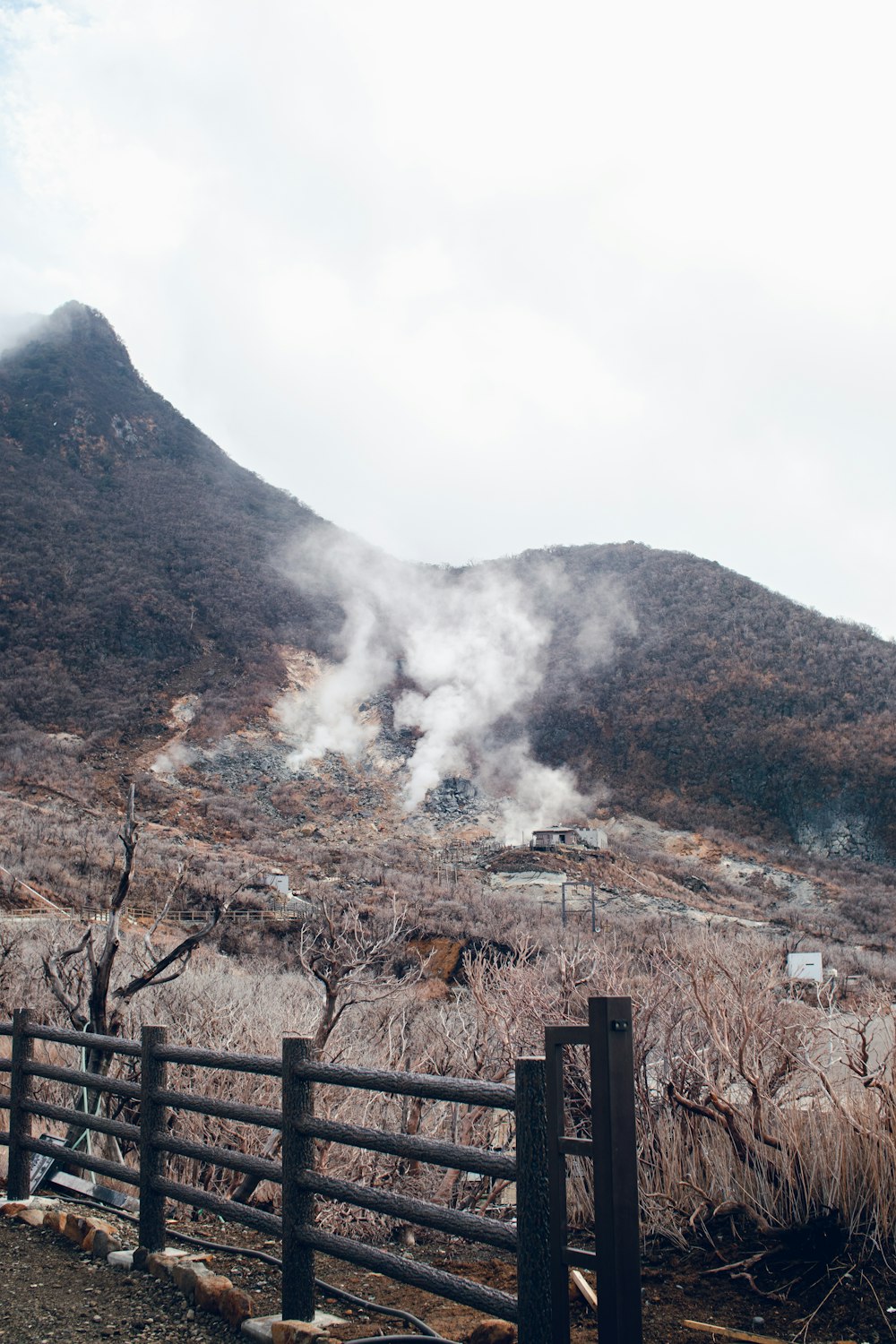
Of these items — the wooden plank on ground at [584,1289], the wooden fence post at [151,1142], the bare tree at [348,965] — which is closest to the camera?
the wooden plank on ground at [584,1289]

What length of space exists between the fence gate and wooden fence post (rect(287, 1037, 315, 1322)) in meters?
1.33

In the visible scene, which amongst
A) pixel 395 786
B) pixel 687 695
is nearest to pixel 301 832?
pixel 395 786

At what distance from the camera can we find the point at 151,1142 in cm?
452

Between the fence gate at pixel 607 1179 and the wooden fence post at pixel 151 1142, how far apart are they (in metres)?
2.49

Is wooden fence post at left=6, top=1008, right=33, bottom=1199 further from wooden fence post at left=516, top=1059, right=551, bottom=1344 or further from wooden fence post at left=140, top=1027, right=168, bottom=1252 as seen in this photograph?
wooden fence post at left=516, top=1059, right=551, bottom=1344

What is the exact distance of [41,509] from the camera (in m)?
66.9

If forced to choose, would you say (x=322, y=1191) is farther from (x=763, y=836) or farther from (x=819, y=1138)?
(x=763, y=836)

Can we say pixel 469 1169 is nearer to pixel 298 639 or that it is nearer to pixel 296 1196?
pixel 296 1196

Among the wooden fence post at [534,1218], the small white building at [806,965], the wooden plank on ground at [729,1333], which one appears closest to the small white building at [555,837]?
the small white building at [806,965]

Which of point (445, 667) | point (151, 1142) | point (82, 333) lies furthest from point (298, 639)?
point (151, 1142)

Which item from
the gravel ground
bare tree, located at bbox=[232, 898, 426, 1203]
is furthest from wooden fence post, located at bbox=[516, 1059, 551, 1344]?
bare tree, located at bbox=[232, 898, 426, 1203]

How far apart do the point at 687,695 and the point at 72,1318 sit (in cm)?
5860

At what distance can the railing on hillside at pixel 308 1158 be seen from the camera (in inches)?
106

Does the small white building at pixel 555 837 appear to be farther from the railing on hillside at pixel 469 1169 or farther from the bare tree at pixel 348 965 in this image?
the railing on hillside at pixel 469 1169
